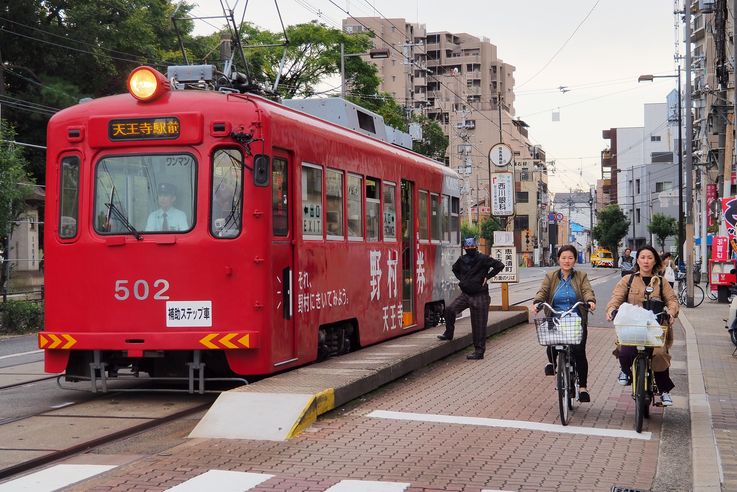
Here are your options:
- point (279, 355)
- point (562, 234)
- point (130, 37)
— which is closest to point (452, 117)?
point (562, 234)

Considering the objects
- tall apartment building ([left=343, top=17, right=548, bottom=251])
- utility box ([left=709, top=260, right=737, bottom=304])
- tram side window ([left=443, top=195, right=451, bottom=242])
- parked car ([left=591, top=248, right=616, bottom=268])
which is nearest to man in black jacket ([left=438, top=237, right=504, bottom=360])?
tram side window ([left=443, top=195, right=451, bottom=242])

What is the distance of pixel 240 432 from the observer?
902 cm

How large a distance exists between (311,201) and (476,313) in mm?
4019

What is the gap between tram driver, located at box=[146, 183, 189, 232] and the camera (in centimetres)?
1087

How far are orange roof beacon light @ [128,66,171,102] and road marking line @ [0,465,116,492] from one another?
4524 millimetres

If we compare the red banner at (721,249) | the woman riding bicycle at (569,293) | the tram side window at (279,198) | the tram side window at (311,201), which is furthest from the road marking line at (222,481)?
the red banner at (721,249)

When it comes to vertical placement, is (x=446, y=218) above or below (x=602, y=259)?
above

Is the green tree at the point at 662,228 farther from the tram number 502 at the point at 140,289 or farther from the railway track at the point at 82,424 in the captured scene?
the tram number 502 at the point at 140,289

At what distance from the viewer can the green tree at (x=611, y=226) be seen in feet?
352

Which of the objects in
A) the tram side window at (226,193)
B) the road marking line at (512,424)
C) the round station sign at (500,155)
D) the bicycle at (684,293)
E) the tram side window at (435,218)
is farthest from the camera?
the bicycle at (684,293)

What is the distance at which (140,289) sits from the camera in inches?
426

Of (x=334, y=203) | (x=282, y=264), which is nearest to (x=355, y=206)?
(x=334, y=203)

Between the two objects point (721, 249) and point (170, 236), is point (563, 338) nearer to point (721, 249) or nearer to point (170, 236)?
point (170, 236)

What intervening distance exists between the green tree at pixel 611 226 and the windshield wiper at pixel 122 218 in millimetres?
99860
